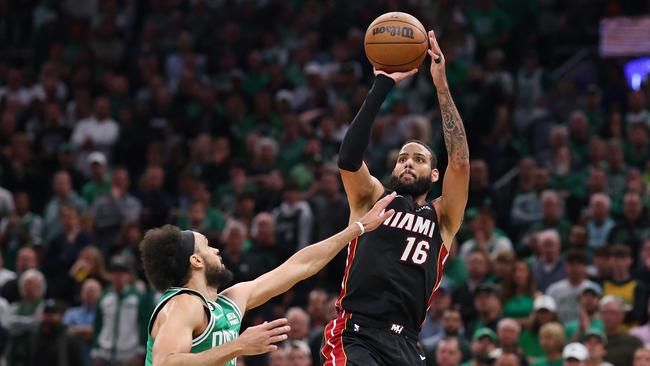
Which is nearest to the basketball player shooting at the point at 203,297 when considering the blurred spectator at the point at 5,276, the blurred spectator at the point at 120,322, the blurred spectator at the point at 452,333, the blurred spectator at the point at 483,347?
the blurred spectator at the point at 483,347

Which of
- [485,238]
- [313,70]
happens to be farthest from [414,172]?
[313,70]

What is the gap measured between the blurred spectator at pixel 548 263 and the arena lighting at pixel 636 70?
5.64 m

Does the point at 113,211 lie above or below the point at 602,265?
above

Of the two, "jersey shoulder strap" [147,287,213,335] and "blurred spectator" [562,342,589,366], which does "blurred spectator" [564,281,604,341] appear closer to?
"blurred spectator" [562,342,589,366]

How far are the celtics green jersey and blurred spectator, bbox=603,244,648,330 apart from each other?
23.8 feet

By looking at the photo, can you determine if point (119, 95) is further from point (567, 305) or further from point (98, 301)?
point (567, 305)

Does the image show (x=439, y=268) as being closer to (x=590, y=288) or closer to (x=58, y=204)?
(x=590, y=288)

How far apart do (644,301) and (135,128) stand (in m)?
8.53

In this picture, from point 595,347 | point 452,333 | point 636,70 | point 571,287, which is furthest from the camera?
point 636,70

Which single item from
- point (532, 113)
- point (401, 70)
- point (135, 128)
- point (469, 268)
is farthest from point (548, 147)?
point (401, 70)

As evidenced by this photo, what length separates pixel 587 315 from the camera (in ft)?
43.7

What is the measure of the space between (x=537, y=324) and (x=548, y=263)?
1279 millimetres

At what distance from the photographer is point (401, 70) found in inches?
342

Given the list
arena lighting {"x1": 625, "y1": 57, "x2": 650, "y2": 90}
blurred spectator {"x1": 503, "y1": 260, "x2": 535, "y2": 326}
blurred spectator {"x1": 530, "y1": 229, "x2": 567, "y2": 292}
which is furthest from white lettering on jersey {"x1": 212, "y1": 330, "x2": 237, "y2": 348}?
arena lighting {"x1": 625, "y1": 57, "x2": 650, "y2": 90}
